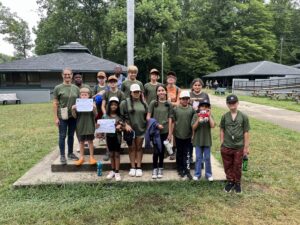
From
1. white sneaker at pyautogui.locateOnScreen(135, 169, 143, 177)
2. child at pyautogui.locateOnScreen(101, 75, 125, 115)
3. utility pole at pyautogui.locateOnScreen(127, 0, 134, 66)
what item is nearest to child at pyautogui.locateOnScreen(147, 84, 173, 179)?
white sneaker at pyautogui.locateOnScreen(135, 169, 143, 177)

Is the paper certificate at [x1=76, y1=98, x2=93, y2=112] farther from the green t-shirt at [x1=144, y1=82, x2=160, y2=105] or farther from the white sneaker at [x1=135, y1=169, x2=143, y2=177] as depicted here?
the white sneaker at [x1=135, y1=169, x2=143, y2=177]

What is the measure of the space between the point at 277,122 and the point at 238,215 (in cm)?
873

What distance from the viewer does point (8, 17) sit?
3106 centimetres

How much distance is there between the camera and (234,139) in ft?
14.2

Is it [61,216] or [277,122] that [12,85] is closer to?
[277,122]

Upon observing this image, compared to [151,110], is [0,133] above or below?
below

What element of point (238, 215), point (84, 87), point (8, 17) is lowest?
point (238, 215)

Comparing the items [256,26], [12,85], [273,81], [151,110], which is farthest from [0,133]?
[256,26]

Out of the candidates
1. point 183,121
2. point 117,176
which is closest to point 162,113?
point 183,121

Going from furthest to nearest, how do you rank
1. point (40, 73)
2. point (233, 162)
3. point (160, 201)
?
1. point (40, 73)
2. point (233, 162)
3. point (160, 201)

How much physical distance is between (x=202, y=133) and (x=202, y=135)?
0.03m

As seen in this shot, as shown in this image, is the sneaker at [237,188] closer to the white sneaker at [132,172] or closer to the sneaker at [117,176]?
the white sneaker at [132,172]

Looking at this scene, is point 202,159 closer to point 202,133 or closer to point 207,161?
point 207,161

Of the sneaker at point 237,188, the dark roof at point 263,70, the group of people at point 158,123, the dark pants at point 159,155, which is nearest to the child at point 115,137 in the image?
the group of people at point 158,123
